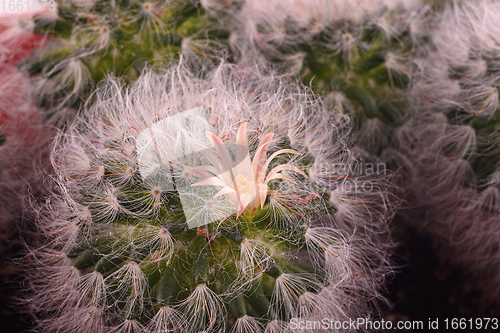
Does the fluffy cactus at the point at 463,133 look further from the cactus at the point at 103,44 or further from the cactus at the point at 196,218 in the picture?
the cactus at the point at 103,44

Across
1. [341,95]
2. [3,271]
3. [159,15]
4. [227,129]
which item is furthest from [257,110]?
[3,271]

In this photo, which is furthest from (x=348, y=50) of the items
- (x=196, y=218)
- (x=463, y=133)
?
(x=196, y=218)

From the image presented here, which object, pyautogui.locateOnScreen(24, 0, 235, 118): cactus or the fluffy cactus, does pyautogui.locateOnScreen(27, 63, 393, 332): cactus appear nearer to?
pyautogui.locateOnScreen(24, 0, 235, 118): cactus

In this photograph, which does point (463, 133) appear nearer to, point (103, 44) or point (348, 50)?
point (348, 50)

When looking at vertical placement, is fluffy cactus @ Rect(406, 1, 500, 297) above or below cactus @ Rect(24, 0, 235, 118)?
below

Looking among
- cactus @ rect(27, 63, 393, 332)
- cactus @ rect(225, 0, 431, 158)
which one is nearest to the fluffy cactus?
cactus @ rect(225, 0, 431, 158)

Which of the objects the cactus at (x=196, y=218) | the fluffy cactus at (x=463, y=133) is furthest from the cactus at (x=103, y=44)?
the fluffy cactus at (x=463, y=133)
